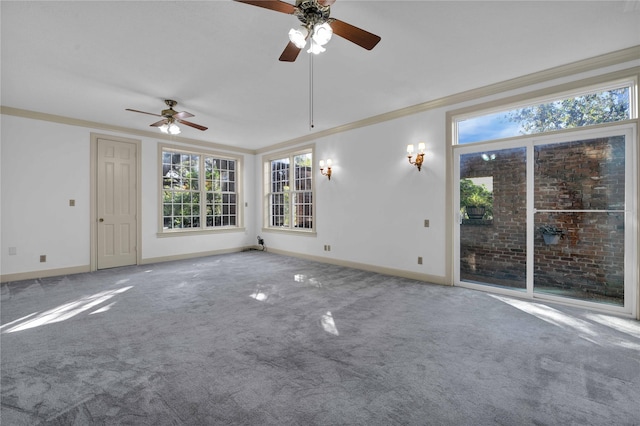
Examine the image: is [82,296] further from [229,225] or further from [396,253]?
[396,253]

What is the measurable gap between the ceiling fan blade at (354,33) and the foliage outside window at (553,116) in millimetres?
2581

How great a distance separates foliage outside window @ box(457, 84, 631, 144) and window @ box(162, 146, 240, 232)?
5584 mm

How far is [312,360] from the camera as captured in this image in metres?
2.16

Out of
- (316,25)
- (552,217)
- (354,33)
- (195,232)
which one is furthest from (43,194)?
(552,217)

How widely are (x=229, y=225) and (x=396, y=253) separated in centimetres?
461

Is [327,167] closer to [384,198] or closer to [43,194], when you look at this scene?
[384,198]

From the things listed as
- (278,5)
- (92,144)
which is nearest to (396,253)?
(278,5)

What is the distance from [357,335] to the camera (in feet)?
8.47

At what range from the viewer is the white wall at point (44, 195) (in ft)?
14.8

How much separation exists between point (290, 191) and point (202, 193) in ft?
7.01

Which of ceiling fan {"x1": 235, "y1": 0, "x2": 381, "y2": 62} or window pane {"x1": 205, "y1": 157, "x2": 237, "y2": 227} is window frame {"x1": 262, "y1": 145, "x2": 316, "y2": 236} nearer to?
window pane {"x1": 205, "y1": 157, "x2": 237, "y2": 227}

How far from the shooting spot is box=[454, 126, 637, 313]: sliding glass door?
3.10 m

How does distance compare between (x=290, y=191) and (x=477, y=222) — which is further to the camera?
(x=290, y=191)

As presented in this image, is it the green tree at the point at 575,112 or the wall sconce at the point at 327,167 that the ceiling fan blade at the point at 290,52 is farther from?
the wall sconce at the point at 327,167
